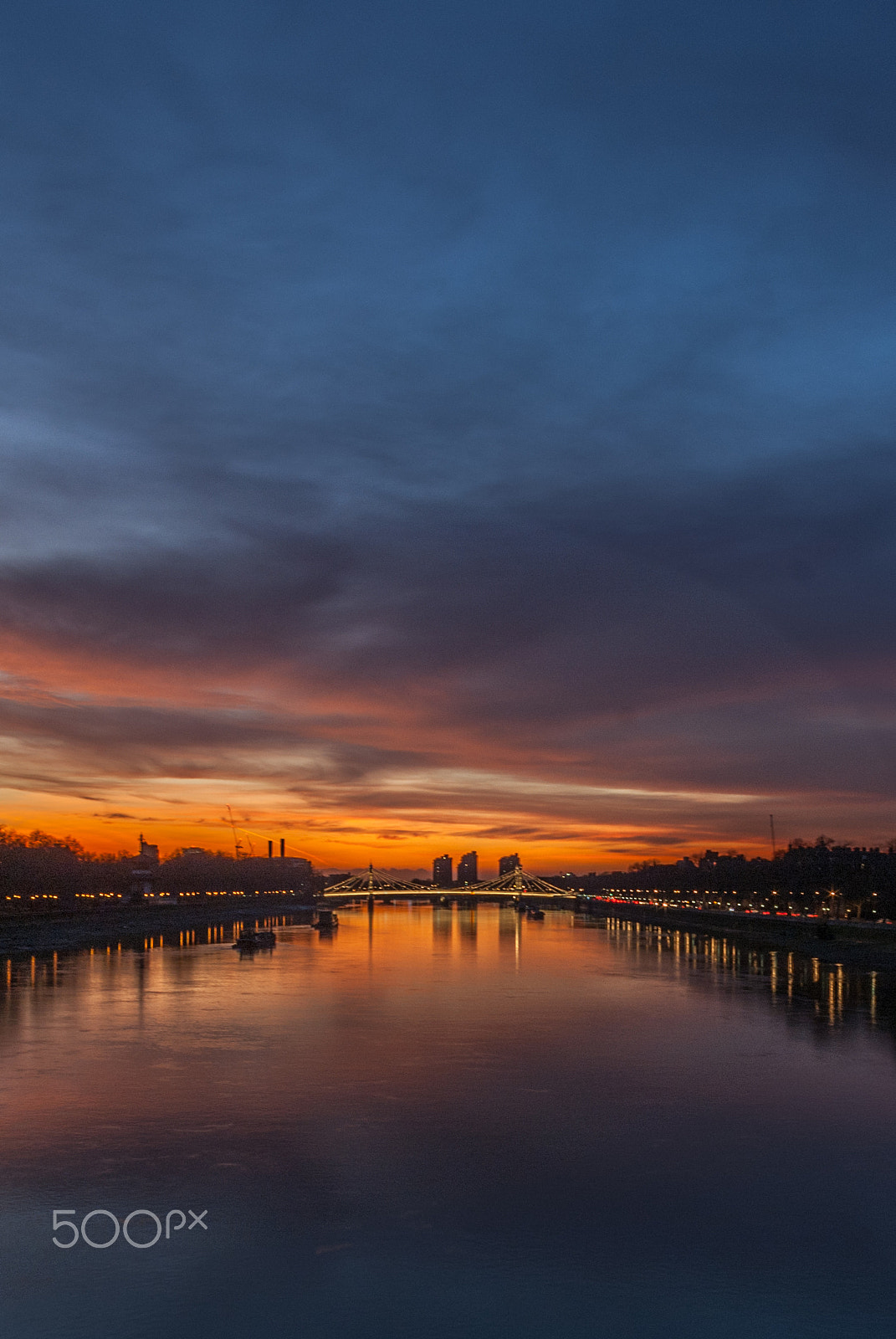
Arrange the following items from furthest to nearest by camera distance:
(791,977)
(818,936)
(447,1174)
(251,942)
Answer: (818,936) → (251,942) → (791,977) → (447,1174)

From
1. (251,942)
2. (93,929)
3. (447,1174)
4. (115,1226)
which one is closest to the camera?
(115,1226)

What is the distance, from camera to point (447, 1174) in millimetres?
25453

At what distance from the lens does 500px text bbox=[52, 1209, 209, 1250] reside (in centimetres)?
2064

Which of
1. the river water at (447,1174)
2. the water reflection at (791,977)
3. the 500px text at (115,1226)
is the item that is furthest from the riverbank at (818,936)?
the 500px text at (115,1226)

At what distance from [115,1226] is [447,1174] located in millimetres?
7655

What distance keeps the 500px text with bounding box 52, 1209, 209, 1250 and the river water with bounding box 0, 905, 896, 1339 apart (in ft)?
0.29

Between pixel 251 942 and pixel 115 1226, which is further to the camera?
pixel 251 942

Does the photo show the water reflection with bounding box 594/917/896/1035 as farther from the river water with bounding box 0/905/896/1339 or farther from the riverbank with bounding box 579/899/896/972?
the river water with bounding box 0/905/896/1339

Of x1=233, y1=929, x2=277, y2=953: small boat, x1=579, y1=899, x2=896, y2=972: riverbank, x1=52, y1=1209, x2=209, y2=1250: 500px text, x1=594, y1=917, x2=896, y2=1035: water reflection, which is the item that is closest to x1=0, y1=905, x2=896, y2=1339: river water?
x1=52, y1=1209, x2=209, y2=1250: 500px text

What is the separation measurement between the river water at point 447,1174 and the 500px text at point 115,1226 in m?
0.09

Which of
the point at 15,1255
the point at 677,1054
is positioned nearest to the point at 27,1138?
the point at 15,1255

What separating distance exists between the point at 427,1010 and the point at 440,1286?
4182 cm

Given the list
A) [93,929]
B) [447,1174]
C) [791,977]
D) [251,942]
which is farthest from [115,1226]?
[93,929]

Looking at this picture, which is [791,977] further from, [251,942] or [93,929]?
[93,929]
